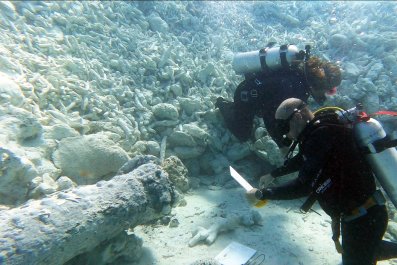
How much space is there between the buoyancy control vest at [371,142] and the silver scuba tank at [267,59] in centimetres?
220

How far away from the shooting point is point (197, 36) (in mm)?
7535

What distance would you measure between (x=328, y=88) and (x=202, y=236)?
112 inches

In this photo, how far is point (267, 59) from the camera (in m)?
4.88

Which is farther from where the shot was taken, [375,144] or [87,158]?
[87,158]

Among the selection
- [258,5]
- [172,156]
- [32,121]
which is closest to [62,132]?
[32,121]

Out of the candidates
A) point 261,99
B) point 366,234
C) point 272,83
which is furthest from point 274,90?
point 366,234

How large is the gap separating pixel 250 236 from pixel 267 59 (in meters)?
2.85

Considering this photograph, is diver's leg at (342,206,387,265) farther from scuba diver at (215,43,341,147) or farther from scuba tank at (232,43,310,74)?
scuba tank at (232,43,310,74)

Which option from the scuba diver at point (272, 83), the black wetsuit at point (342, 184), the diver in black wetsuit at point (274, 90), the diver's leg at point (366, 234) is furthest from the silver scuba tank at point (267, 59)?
the diver's leg at point (366, 234)

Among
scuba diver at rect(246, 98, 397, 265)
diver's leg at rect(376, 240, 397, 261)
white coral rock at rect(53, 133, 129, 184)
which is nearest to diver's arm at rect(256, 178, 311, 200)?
scuba diver at rect(246, 98, 397, 265)

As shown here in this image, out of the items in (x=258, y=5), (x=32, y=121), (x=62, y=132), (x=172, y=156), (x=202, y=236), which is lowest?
(x=202, y=236)

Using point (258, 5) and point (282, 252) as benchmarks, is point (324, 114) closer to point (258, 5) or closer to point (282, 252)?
point (282, 252)

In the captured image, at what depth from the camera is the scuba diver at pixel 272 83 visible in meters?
4.33

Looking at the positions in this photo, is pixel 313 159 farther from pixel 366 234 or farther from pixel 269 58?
pixel 269 58
